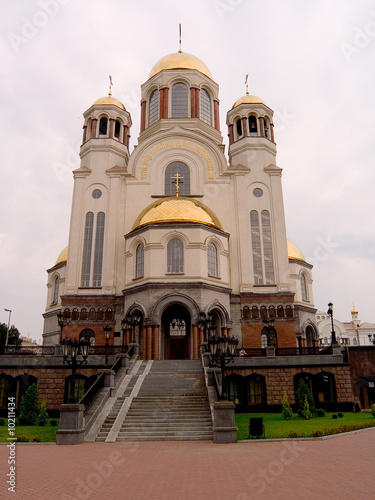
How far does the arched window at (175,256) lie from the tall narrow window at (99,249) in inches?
247

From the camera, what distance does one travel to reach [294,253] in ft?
133

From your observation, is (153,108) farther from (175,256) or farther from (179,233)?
(175,256)

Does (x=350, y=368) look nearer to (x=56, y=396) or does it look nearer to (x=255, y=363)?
(x=255, y=363)

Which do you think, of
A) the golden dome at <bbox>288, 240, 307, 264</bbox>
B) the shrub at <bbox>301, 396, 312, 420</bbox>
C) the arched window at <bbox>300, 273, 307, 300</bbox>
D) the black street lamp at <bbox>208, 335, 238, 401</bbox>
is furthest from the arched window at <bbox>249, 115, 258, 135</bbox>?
the shrub at <bbox>301, 396, 312, 420</bbox>

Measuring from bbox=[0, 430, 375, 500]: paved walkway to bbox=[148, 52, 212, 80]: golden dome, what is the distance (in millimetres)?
35680

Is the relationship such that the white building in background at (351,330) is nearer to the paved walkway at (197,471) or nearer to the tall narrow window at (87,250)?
the tall narrow window at (87,250)

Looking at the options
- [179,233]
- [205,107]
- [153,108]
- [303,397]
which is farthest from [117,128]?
[303,397]

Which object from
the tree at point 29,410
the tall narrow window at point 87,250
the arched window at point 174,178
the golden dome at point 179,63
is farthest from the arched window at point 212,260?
the golden dome at point 179,63

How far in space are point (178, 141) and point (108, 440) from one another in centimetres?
2649

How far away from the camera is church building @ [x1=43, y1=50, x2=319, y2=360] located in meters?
29.0

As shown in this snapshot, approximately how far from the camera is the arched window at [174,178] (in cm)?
3475

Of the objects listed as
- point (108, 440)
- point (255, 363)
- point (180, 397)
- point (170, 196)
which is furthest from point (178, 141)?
point (108, 440)

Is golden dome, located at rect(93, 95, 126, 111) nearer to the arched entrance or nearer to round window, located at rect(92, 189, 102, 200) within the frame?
round window, located at rect(92, 189, 102, 200)

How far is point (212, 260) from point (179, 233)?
3162 mm
